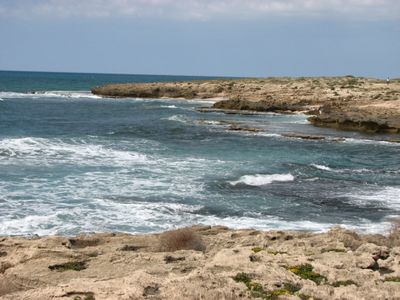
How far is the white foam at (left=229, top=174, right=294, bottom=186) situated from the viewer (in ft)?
81.7

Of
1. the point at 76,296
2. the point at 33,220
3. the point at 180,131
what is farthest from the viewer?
the point at 180,131

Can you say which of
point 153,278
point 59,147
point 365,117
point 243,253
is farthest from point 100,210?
point 365,117

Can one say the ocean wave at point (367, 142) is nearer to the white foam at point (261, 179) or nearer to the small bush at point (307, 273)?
the white foam at point (261, 179)

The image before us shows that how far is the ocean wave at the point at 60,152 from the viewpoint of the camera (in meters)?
30.7

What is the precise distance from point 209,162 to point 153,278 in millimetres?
21604

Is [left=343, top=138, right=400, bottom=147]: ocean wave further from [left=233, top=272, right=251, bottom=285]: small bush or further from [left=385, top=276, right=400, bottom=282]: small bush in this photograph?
[left=233, top=272, right=251, bottom=285]: small bush

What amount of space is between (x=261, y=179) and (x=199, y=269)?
1609cm

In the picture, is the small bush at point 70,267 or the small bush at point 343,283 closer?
the small bush at point 343,283

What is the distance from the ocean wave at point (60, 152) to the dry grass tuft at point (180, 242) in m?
17.6

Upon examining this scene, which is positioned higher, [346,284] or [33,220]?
[346,284]

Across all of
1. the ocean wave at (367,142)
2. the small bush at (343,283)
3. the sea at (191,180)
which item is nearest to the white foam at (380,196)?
the sea at (191,180)

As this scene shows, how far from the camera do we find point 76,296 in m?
8.37

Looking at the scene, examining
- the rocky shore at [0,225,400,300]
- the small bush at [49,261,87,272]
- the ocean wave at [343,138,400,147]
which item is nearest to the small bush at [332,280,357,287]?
the rocky shore at [0,225,400,300]

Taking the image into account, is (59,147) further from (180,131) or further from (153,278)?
(153,278)
